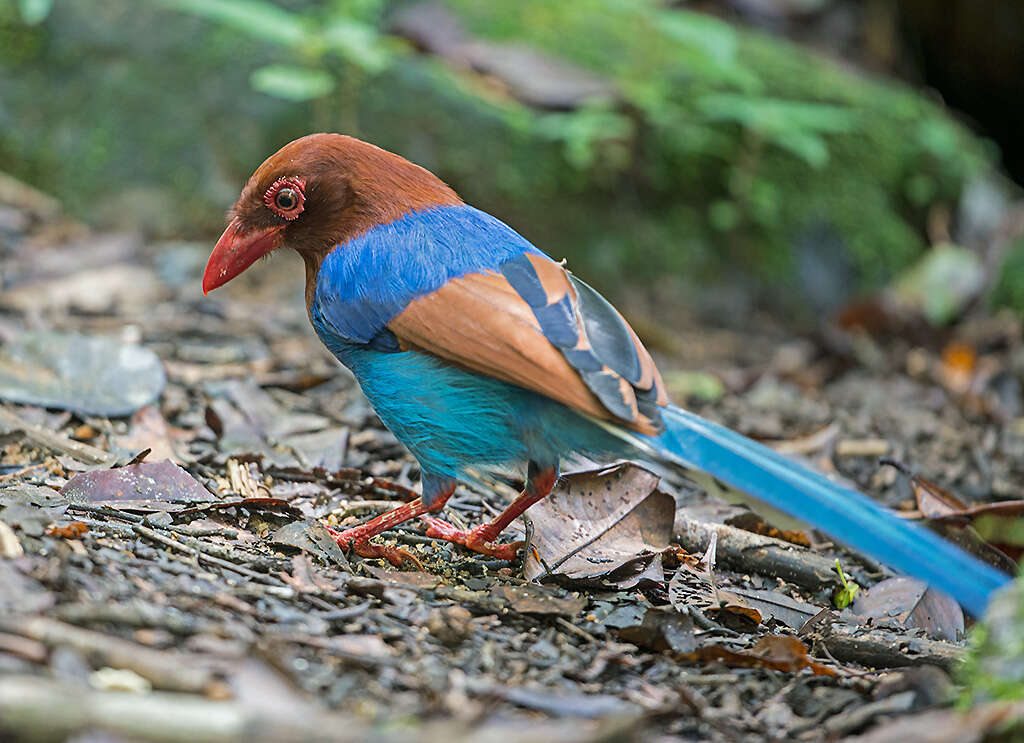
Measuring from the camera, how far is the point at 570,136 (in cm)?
639

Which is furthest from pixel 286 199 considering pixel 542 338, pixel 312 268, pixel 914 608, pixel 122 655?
pixel 914 608

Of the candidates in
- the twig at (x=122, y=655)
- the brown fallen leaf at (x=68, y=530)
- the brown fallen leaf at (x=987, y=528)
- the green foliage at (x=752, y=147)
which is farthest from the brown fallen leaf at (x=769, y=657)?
the green foliage at (x=752, y=147)

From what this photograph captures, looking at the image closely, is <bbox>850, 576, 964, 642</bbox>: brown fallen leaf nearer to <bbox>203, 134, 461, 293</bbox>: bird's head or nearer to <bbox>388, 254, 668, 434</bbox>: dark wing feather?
<bbox>388, 254, 668, 434</bbox>: dark wing feather

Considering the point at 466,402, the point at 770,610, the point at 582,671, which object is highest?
the point at 466,402

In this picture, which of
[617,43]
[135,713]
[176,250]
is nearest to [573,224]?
[617,43]

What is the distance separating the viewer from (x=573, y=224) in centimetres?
696

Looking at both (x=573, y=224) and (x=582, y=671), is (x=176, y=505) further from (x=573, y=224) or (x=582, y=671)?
(x=573, y=224)

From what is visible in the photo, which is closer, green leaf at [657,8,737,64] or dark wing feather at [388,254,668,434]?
dark wing feather at [388,254,668,434]

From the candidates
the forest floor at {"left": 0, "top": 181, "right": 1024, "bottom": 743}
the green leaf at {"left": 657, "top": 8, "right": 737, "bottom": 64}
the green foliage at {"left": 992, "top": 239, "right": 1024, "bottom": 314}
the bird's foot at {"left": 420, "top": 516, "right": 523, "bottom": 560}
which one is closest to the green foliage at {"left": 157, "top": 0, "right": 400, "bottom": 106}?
the forest floor at {"left": 0, "top": 181, "right": 1024, "bottom": 743}

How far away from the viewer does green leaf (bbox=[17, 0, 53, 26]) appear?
632 cm

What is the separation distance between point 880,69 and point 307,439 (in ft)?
23.7

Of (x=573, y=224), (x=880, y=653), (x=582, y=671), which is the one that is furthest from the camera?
(x=573, y=224)

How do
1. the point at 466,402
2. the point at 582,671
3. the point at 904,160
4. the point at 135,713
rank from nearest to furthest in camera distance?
the point at 135,713 → the point at 582,671 → the point at 466,402 → the point at 904,160

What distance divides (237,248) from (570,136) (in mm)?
3267
